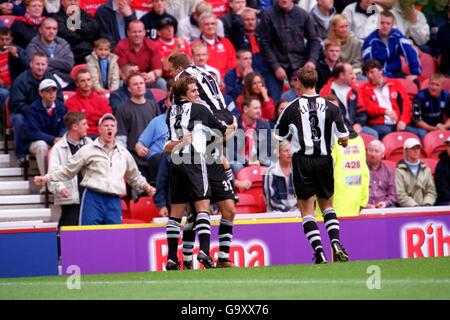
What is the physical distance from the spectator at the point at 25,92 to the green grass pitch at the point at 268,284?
4.10 meters

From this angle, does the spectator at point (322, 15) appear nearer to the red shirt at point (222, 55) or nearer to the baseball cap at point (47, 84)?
the red shirt at point (222, 55)

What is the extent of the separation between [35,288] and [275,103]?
7966mm

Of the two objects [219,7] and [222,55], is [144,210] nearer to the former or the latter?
[222,55]

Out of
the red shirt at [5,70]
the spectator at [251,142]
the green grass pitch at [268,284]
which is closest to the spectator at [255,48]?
the spectator at [251,142]

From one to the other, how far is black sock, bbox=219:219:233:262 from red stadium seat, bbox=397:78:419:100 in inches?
299

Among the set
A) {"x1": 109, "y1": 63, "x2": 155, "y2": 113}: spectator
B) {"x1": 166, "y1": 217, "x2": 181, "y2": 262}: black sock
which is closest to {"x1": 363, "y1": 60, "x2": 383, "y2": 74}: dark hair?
{"x1": 109, "y1": 63, "x2": 155, "y2": 113}: spectator

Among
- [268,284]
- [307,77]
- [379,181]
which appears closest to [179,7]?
[379,181]

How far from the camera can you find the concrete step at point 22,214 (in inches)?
614

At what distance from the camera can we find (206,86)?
1239 cm

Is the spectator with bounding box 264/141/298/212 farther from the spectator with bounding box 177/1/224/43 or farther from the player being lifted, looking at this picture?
the spectator with bounding box 177/1/224/43

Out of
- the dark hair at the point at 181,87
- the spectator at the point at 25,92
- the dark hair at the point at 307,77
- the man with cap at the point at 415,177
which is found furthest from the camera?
the man with cap at the point at 415,177

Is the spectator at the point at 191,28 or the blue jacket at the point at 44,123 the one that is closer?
the blue jacket at the point at 44,123

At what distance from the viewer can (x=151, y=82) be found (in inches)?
691
